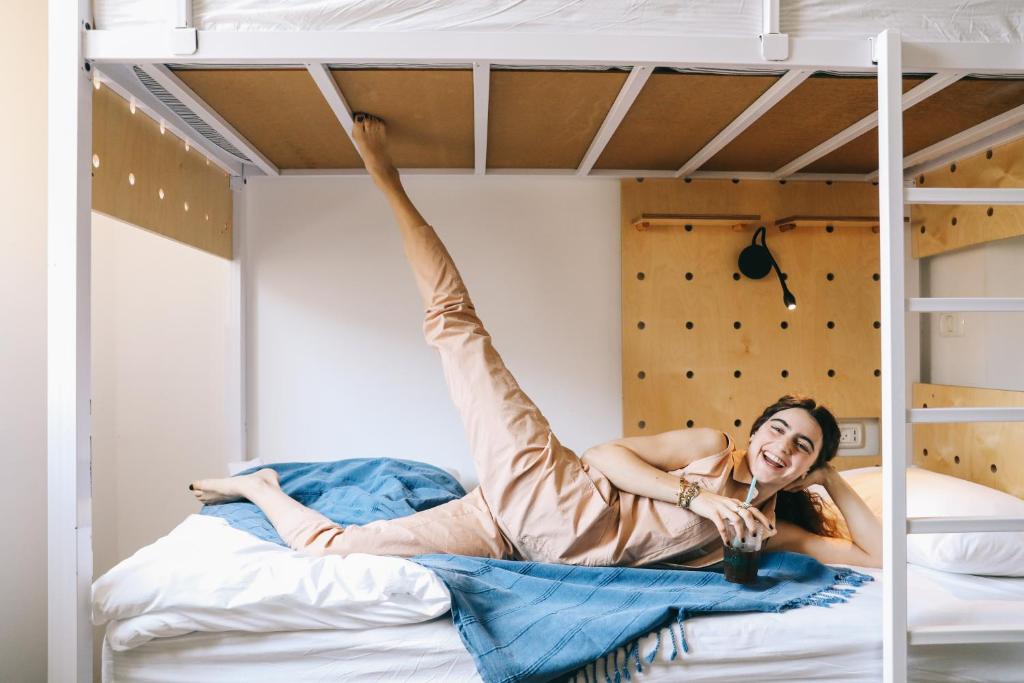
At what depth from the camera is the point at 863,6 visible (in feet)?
5.07

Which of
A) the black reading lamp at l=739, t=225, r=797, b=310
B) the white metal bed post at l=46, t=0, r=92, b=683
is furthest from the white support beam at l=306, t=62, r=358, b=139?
the black reading lamp at l=739, t=225, r=797, b=310

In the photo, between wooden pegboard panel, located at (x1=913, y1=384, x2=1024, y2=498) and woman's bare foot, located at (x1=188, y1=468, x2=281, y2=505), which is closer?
woman's bare foot, located at (x1=188, y1=468, x2=281, y2=505)

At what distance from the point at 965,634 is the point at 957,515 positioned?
0.55 metres

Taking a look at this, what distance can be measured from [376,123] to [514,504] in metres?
1.22

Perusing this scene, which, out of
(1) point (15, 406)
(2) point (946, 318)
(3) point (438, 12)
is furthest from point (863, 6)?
(1) point (15, 406)

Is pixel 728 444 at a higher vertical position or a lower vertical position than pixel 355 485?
higher

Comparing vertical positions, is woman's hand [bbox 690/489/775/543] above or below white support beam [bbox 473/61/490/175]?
below

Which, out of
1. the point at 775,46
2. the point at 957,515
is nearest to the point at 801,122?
the point at 775,46

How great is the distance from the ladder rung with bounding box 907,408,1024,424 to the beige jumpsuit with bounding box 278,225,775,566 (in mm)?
506

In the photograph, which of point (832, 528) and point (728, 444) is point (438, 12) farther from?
point (832, 528)

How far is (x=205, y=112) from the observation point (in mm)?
2051

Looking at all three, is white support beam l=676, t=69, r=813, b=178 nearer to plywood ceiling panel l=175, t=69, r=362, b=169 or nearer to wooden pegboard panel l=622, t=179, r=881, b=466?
wooden pegboard panel l=622, t=179, r=881, b=466

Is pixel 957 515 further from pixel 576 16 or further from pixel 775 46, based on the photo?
pixel 576 16

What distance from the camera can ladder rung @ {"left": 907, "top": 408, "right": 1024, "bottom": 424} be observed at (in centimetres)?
145
